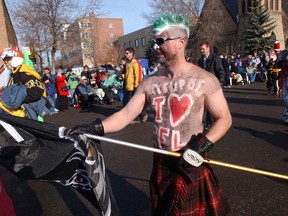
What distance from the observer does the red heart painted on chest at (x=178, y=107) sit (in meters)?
2.09

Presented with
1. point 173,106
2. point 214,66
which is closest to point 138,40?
point 214,66

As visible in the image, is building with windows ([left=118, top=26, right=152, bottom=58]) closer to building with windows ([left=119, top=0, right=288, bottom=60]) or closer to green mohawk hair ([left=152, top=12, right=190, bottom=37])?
building with windows ([left=119, top=0, right=288, bottom=60])

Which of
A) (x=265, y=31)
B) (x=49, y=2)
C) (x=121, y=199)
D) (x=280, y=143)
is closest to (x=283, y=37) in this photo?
(x=265, y=31)

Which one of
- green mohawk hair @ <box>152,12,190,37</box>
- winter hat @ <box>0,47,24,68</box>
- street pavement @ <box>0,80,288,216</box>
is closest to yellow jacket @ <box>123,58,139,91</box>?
street pavement @ <box>0,80,288,216</box>

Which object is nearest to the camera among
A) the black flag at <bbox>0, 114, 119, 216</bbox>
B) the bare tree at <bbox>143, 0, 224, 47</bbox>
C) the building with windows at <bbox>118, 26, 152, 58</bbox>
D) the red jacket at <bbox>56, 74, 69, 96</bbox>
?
the black flag at <bbox>0, 114, 119, 216</bbox>

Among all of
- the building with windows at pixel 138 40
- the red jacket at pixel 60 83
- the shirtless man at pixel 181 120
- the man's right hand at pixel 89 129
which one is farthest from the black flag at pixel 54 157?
the building with windows at pixel 138 40

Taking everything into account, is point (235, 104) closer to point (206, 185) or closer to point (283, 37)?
point (206, 185)

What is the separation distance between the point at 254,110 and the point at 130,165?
17.5ft

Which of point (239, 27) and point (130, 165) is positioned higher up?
point (239, 27)

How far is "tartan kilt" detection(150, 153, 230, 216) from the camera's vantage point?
6.86 ft

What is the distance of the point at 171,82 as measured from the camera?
2168 mm

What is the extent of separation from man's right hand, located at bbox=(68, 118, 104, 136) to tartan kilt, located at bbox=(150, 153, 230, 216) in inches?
19.1

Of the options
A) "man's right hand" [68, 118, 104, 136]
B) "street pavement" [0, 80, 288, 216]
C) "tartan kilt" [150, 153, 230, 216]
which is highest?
"man's right hand" [68, 118, 104, 136]

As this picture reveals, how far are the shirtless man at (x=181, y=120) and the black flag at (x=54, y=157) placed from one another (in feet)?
0.50
